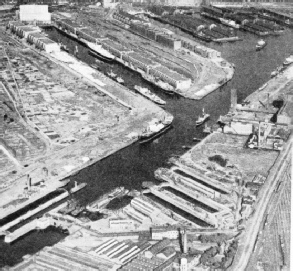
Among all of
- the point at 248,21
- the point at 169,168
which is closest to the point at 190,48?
the point at 248,21

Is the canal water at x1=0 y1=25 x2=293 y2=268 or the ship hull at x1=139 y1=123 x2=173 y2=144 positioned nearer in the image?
the canal water at x1=0 y1=25 x2=293 y2=268

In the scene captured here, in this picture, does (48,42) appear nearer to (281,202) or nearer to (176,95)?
(176,95)

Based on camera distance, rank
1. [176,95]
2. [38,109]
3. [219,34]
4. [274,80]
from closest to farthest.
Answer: [38,109] < [176,95] < [274,80] < [219,34]

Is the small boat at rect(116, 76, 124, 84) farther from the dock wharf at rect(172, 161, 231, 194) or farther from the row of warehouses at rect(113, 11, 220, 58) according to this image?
the dock wharf at rect(172, 161, 231, 194)

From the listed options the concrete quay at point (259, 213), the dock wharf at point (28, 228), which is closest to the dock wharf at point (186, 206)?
the concrete quay at point (259, 213)

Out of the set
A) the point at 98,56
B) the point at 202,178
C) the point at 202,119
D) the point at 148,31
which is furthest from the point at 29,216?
the point at 148,31

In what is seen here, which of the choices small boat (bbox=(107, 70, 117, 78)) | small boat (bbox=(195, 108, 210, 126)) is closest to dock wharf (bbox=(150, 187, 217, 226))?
small boat (bbox=(195, 108, 210, 126))

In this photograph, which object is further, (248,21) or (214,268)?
(248,21)
